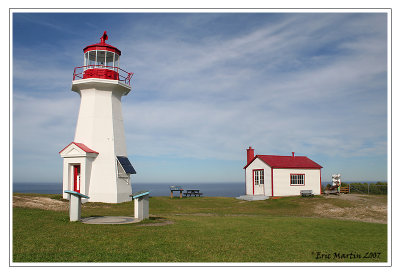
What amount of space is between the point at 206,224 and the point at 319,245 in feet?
18.2

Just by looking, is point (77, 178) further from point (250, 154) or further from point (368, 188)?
point (368, 188)

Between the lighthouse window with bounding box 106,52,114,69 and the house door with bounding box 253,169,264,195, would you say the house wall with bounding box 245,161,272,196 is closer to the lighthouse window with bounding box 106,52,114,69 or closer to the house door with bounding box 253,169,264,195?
the house door with bounding box 253,169,264,195

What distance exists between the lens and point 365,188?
97.1ft

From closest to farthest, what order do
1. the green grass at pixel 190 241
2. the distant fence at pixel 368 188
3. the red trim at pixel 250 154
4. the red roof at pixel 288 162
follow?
1. the green grass at pixel 190 241
2. the distant fence at pixel 368 188
3. the red roof at pixel 288 162
4. the red trim at pixel 250 154

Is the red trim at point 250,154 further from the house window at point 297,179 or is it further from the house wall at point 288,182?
the house window at point 297,179

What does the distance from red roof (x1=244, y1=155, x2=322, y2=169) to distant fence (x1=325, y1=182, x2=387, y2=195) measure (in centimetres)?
324

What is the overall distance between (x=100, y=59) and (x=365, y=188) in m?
26.9

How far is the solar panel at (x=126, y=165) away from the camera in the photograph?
24.3 meters

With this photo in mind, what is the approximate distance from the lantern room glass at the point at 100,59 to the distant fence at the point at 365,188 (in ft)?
77.2

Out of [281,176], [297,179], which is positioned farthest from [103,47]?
[297,179]

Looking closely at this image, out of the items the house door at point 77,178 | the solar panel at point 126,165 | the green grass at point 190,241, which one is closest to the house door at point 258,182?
the solar panel at point 126,165

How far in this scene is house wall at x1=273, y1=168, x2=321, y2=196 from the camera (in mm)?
28172

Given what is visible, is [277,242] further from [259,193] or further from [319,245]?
[259,193]

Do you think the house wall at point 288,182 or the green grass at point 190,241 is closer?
the green grass at point 190,241
